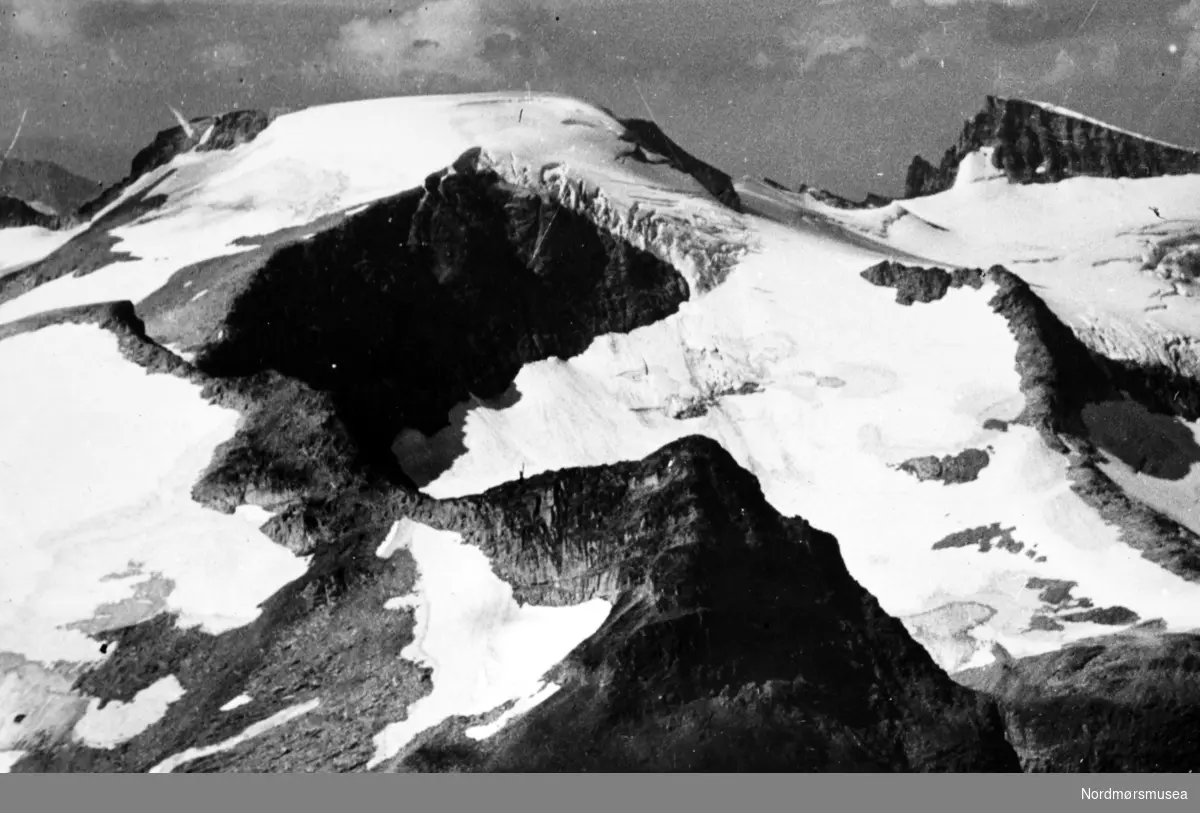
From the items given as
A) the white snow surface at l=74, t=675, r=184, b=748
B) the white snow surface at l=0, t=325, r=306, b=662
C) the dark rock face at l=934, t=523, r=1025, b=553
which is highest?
the dark rock face at l=934, t=523, r=1025, b=553

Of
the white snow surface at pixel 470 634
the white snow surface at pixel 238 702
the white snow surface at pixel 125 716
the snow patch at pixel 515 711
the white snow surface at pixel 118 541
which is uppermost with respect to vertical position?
the snow patch at pixel 515 711

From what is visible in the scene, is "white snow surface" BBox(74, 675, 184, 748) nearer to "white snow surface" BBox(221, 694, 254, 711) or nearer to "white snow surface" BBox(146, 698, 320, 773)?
"white snow surface" BBox(221, 694, 254, 711)

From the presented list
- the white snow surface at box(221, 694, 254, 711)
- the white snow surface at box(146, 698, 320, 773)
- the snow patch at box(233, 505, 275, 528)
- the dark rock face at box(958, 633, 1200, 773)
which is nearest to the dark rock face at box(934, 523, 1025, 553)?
the dark rock face at box(958, 633, 1200, 773)

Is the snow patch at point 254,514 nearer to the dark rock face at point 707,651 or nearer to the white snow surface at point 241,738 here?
the dark rock face at point 707,651

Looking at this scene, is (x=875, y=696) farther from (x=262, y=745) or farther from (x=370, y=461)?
(x=370, y=461)

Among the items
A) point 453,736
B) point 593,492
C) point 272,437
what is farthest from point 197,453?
point 453,736

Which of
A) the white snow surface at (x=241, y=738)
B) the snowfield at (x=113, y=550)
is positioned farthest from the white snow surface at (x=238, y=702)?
the snowfield at (x=113, y=550)
